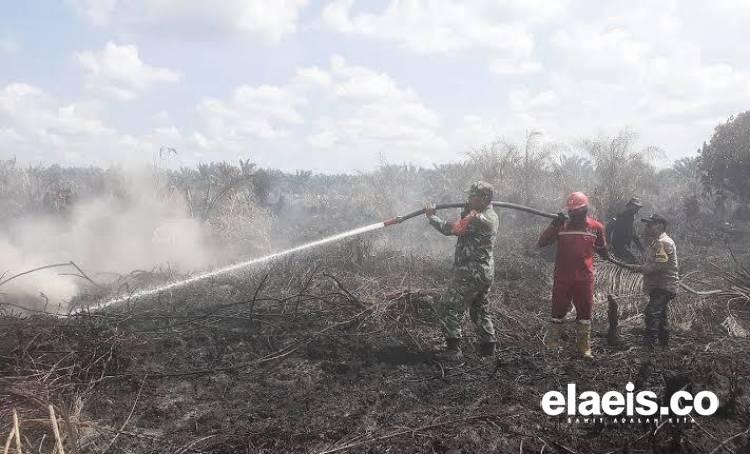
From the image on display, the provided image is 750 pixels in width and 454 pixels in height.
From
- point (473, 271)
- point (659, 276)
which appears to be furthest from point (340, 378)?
point (659, 276)

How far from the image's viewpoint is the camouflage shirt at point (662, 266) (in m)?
5.43

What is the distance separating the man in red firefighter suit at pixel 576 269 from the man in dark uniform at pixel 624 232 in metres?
3.39

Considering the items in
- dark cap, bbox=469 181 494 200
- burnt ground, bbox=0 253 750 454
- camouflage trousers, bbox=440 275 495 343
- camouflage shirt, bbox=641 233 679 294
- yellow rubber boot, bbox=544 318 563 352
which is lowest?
burnt ground, bbox=0 253 750 454

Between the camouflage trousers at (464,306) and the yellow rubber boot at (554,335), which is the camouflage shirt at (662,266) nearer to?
the yellow rubber boot at (554,335)

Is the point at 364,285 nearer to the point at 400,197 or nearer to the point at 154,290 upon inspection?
the point at 154,290

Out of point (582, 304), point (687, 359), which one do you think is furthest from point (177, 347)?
point (687, 359)

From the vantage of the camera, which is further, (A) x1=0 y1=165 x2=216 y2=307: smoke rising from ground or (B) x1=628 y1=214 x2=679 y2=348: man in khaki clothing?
(A) x1=0 y1=165 x2=216 y2=307: smoke rising from ground

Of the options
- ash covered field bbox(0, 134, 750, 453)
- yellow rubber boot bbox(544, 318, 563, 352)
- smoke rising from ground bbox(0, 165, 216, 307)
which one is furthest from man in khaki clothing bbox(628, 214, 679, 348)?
smoke rising from ground bbox(0, 165, 216, 307)

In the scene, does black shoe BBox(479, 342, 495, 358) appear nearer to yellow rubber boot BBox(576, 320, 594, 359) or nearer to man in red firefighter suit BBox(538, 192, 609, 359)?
man in red firefighter suit BBox(538, 192, 609, 359)

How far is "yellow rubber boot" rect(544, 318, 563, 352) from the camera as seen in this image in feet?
16.9

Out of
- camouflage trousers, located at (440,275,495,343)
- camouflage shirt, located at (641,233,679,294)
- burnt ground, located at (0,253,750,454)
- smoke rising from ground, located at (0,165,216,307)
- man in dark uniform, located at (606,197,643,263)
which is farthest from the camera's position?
smoke rising from ground, located at (0,165,216,307)

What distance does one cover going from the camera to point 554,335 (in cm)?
516

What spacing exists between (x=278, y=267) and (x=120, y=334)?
414 cm

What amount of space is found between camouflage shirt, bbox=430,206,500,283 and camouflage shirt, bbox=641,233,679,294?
81.7 inches
